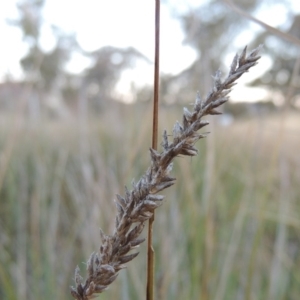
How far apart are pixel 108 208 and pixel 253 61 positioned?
69cm

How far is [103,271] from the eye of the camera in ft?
0.40

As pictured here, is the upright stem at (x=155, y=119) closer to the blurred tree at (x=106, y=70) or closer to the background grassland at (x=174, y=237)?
the background grassland at (x=174, y=237)

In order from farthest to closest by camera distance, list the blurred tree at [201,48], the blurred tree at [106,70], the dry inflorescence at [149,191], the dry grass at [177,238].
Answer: the blurred tree at [106,70] → the blurred tree at [201,48] → the dry grass at [177,238] → the dry inflorescence at [149,191]

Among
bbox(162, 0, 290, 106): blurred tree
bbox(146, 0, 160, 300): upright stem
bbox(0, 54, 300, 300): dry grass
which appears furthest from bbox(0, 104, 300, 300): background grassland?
bbox(146, 0, 160, 300): upright stem

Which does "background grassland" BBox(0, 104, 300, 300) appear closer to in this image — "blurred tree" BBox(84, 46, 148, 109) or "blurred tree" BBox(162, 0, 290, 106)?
"blurred tree" BBox(162, 0, 290, 106)

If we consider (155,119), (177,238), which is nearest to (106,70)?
(177,238)

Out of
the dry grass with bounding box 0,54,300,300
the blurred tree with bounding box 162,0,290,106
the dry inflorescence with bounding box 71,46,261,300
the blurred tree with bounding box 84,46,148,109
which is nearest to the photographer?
the dry inflorescence with bounding box 71,46,261,300

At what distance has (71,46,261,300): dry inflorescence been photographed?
0.39 feet

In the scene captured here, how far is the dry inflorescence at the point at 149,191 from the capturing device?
0.39ft

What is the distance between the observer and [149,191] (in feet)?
0.40

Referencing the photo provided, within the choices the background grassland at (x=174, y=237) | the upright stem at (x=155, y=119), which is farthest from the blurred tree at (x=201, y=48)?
the background grassland at (x=174, y=237)

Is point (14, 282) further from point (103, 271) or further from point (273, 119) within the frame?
point (273, 119)

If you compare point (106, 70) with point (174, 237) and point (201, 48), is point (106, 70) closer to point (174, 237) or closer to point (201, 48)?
point (201, 48)

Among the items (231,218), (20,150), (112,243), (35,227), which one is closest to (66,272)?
(35,227)
